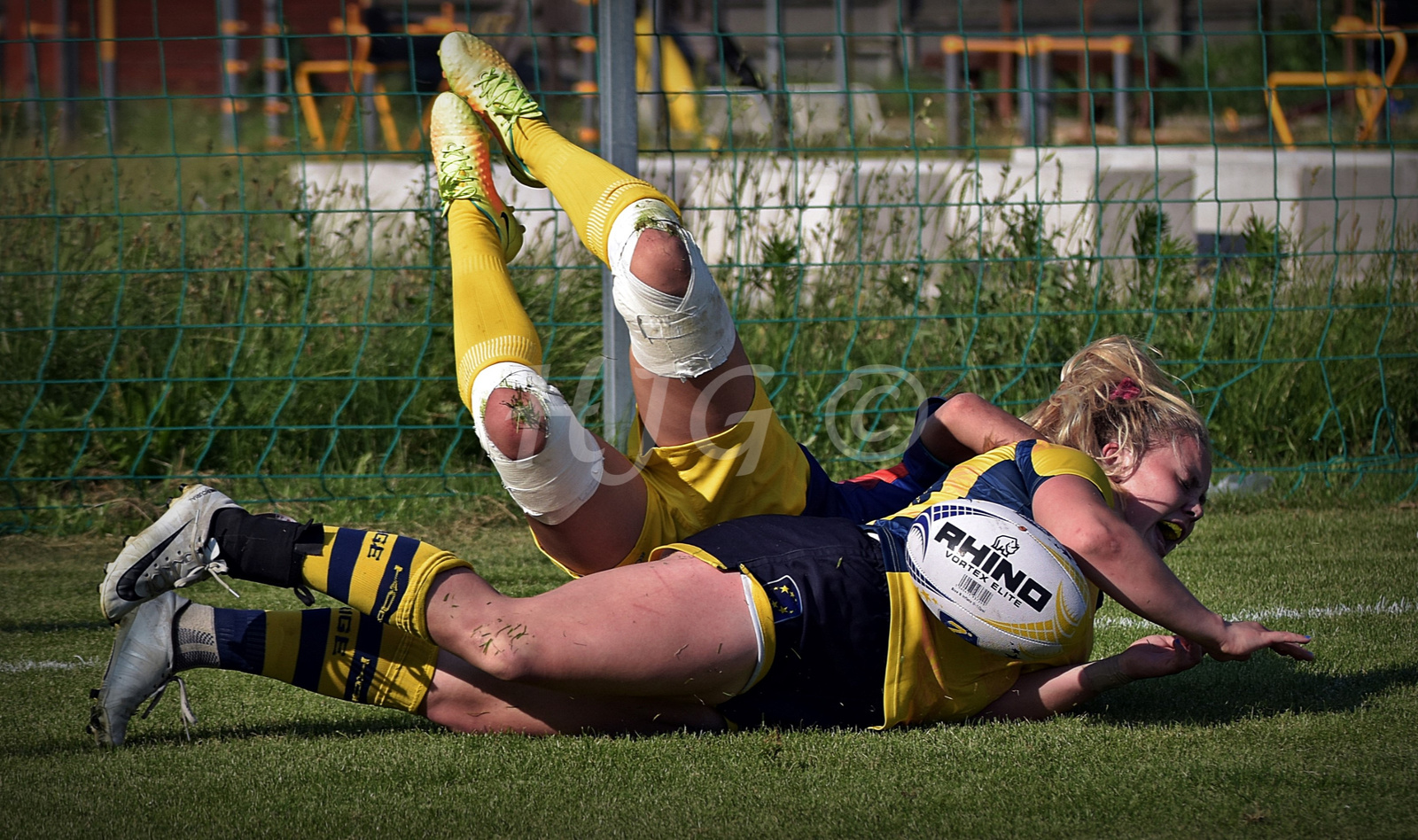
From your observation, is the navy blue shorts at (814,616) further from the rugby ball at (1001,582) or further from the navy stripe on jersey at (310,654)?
the navy stripe on jersey at (310,654)

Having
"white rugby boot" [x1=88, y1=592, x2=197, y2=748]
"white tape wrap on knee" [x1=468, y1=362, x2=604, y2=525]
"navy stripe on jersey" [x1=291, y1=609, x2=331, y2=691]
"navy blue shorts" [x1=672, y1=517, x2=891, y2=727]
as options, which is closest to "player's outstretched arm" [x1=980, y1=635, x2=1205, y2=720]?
"navy blue shorts" [x1=672, y1=517, x2=891, y2=727]

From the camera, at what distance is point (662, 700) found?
7.70 ft

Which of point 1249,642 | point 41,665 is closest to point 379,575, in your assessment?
point 41,665

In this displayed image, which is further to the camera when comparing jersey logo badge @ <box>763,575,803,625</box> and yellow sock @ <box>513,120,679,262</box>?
yellow sock @ <box>513,120,679,262</box>

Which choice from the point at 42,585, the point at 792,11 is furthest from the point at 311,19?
the point at 42,585

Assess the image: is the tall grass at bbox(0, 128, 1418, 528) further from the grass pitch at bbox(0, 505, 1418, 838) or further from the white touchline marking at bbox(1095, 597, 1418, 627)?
the grass pitch at bbox(0, 505, 1418, 838)

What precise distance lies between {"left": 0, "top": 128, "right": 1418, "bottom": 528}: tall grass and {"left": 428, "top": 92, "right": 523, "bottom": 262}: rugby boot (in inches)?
58.9

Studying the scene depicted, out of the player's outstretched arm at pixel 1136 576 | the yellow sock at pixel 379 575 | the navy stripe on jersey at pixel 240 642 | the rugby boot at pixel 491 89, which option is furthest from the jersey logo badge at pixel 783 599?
the rugby boot at pixel 491 89

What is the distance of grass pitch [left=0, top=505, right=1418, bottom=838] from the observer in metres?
1.89

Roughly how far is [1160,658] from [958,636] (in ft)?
1.15

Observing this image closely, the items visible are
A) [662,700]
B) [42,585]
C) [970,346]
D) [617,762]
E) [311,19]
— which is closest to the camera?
[617,762]

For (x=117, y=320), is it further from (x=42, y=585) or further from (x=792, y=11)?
(x=792, y=11)

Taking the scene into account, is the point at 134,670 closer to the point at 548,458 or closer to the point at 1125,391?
the point at 548,458

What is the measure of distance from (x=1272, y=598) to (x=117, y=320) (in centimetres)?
405
